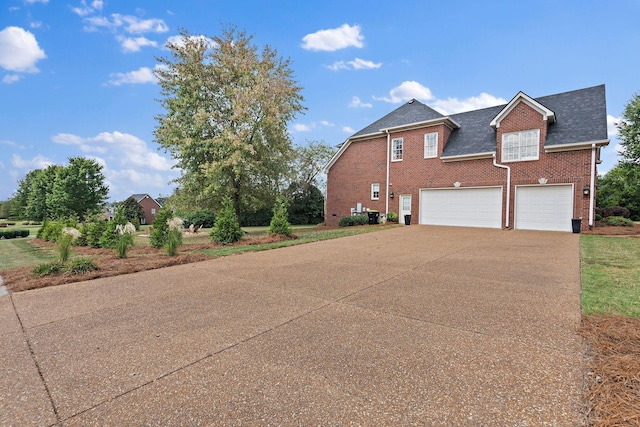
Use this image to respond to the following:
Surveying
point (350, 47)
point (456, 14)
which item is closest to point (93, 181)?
point (350, 47)

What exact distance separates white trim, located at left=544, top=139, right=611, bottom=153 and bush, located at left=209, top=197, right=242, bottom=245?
14250 millimetres

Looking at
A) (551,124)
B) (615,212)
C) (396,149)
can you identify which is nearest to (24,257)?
(396,149)

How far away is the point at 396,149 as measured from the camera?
754 inches

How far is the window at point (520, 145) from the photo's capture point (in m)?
14.5

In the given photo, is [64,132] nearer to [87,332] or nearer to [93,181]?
[93,181]

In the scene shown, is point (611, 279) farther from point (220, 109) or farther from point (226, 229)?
point (220, 109)

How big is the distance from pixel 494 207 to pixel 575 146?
4.11 metres

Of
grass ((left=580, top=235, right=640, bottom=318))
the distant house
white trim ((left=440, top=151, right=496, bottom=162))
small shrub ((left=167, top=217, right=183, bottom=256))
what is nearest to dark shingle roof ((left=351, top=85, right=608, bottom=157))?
white trim ((left=440, top=151, right=496, bottom=162))

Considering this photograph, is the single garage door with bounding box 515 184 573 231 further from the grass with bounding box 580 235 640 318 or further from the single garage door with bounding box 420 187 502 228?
the grass with bounding box 580 235 640 318

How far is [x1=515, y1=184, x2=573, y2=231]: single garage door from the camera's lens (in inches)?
542

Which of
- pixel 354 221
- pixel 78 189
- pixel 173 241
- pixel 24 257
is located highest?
pixel 78 189

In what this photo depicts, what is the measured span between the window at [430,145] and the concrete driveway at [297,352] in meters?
12.9

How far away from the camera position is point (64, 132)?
62.1 ft

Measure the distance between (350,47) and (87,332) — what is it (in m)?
19.1
